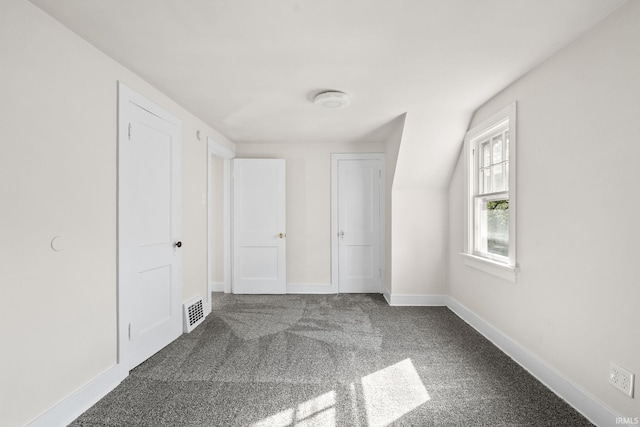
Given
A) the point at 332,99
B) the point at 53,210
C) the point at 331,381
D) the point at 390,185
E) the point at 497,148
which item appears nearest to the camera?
the point at 53,210

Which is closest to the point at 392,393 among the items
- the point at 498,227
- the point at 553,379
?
the point at 553,379

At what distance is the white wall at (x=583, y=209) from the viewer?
1656mm

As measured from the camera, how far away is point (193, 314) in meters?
3.43

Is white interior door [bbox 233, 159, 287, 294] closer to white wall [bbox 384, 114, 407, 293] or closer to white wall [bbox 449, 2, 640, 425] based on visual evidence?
white wall [bbox 384, 114, 407, 293]

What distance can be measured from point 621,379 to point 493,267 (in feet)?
4.30

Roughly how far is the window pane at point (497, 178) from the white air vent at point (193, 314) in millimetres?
3402

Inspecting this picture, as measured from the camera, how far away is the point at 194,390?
221 cm

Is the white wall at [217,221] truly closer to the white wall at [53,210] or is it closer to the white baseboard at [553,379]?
the white wall at [53,210]

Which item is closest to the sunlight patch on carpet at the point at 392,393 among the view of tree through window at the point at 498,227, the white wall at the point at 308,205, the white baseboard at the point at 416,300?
the view of tree through window at the point at 498,227

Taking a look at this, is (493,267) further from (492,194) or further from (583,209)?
(583,209)

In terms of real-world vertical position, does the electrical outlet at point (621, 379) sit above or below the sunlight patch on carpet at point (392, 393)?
above

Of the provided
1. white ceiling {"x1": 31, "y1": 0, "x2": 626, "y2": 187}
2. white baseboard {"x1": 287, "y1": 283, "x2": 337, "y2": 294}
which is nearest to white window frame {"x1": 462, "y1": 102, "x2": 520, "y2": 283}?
white ceiling {"x1": 31, "y1": 0, "x2": 626, "y2": 187}

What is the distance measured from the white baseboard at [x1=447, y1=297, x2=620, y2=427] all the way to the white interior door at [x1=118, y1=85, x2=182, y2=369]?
311 centimetres

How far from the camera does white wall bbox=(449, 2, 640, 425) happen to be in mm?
1656
